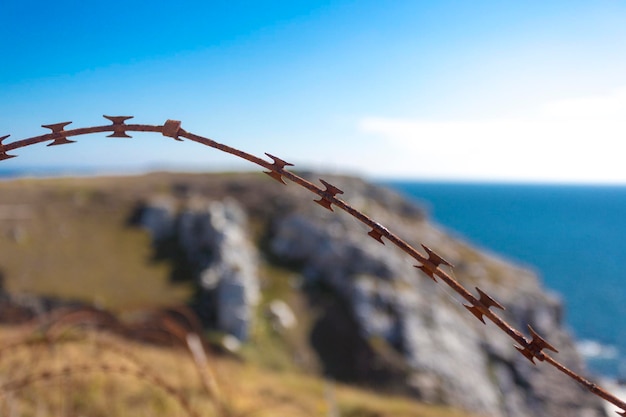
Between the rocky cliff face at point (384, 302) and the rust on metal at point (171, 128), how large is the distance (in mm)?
34232

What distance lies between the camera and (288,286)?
4109 cm

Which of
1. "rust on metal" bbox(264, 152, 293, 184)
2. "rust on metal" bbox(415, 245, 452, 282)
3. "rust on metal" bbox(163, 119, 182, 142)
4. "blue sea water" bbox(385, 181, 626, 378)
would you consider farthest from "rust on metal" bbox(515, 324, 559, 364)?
"blue sea water" bbox(385, 181, 626, 378)

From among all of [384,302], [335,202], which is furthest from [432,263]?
[384,302]

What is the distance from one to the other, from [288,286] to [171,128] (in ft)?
131

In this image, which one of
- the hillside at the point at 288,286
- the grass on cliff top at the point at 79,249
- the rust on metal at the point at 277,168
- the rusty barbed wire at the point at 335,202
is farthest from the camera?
the grass on cliff top at the point at 79,249

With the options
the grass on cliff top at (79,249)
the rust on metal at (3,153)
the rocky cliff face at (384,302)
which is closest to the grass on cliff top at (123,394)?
the rust on metal at (3,153)

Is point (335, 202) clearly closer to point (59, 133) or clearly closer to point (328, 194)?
point (328, 194)

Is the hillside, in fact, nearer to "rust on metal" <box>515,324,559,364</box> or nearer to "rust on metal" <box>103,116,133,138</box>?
"rust on metal" <box>515,324,559,364</box>

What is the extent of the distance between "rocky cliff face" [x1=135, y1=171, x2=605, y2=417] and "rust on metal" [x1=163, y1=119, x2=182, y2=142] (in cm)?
3423

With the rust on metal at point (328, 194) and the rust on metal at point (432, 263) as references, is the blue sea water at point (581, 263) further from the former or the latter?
the rust on metal at point (328, 194)

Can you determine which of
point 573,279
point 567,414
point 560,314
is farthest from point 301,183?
point 573,279

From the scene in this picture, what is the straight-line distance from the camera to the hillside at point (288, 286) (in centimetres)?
3506

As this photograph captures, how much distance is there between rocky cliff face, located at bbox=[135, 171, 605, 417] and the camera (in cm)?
3541

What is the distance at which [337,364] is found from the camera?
3553cm
